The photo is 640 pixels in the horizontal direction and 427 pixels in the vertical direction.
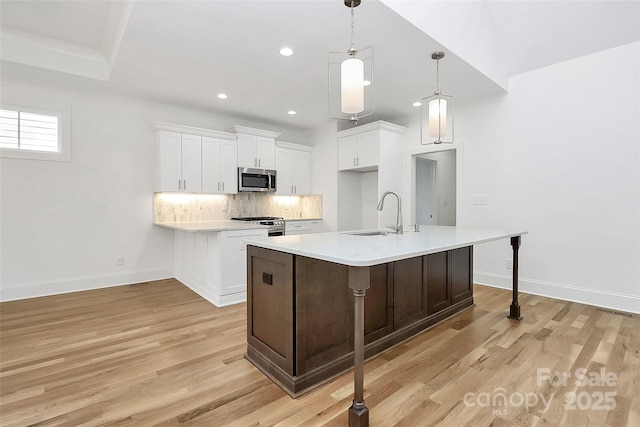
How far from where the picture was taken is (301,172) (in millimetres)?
6043

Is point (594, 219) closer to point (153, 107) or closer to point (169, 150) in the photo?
point (169, 150)

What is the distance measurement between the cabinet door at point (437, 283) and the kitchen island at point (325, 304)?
0.31 meters

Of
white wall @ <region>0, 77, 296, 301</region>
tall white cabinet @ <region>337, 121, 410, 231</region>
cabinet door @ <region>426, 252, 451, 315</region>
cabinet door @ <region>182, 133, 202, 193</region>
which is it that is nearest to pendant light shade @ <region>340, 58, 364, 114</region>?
cabinet door @ <region>426, 252, 451, 315</region>

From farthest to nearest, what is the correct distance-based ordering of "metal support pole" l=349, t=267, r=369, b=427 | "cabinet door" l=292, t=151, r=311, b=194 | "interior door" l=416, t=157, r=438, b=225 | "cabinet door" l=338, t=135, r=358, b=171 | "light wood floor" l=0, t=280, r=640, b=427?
1. "interior door" l=416, t=157, r=438, b=225
2. "cabinet door" l=292, t=151, r=311, b=194
3. "cabinet door" l=338, t=135, r=358, b=171
4. "light wood floor" l=0, t=280, r=640, b=427
5. "metal support pole" l=349, t=267, r=369, b=427

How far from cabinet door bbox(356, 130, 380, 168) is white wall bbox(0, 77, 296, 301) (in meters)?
2.77

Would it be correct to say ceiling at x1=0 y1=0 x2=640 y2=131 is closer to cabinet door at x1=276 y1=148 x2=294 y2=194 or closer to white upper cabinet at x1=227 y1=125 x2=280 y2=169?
white upper cabinet at x1=227 y1=125 x2=280 y2=169

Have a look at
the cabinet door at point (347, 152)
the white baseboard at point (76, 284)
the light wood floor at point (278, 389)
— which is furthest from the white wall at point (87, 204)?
the cabinet door at point (347, 152)

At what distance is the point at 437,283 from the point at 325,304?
146cm

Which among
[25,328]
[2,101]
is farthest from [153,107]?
[25,328]

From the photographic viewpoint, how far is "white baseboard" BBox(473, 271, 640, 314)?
329cm

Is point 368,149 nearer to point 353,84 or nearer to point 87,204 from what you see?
point 353,84

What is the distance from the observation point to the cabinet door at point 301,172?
5945 mm

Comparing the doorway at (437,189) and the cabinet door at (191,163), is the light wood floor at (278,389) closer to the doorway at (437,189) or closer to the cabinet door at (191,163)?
the cabinet door at (191,163)

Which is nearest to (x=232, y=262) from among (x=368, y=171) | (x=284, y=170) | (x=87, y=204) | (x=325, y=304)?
(x=325, y=304)
